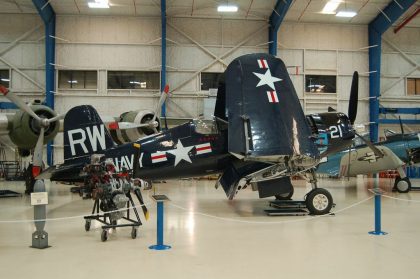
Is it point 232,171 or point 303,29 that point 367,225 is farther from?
point 303,29

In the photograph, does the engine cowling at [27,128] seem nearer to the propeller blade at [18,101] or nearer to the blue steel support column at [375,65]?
the propeller blade at [18,101]

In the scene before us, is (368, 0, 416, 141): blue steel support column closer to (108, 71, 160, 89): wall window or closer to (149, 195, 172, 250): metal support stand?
(108, 71, 160, 89): wall window

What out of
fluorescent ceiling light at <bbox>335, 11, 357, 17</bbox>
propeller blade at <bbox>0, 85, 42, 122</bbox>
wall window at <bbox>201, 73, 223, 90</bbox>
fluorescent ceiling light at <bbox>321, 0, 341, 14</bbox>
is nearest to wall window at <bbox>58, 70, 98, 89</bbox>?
wall window at <bbox>201, 73, 223, 90</bbox>

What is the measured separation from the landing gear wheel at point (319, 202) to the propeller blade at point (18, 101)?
776cm

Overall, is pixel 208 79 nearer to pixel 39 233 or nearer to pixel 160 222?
pixel 160 222

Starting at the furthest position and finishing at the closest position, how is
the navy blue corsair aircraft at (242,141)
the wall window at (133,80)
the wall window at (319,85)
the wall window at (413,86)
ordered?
the wall window at (413,86) < the wall window at (319,85) < the wall window at (133,80) < the navy blue corsair aircraft at (242,141)

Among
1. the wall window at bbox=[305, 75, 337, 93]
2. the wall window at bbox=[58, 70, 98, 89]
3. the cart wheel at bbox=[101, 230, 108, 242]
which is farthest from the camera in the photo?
the wall window at bbox=[305, 75, 337, 93]

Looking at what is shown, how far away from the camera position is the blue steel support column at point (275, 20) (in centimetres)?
1948

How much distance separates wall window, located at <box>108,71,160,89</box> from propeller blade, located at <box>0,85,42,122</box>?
32.6ft

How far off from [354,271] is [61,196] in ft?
34.8

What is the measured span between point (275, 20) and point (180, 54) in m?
5.39

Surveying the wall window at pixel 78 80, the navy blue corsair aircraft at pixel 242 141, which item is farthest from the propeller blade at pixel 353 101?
the wall window at pixel 78 80

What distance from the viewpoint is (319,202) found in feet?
28.4

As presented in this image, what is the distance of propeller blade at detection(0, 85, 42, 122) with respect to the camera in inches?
384
